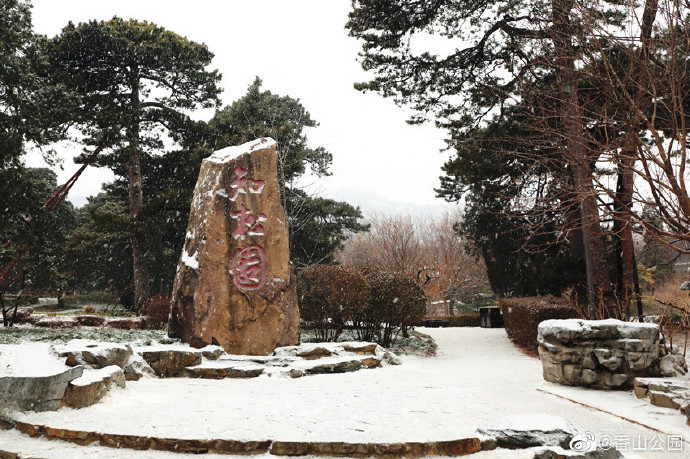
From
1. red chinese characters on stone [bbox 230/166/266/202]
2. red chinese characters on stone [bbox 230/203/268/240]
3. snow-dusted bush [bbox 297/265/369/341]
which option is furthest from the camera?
snow-dusted bush [bbox 297/265/369/341]

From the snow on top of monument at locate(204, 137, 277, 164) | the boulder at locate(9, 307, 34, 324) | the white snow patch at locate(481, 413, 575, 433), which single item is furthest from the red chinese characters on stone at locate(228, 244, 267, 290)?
the boulder at locate(9, 307, 34, 324)

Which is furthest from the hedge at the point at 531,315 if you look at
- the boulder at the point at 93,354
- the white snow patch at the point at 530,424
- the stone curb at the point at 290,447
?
the boulder at the point at 93,354

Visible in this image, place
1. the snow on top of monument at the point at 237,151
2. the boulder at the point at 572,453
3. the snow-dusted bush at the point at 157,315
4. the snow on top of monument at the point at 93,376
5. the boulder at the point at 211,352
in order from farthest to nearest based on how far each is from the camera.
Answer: the snow-dusted bush at the point at 157,315 < the snow on top of monument at the point at 237,151 < the boulder at the point at 211,352 < the snow on top of monument at the point at 93,376 < the boulder at the point at 572,453

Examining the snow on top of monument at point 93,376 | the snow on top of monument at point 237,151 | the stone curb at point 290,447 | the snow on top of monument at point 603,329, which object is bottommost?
the stone curb at point 290,447

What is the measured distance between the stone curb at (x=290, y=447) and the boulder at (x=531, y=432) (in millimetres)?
202

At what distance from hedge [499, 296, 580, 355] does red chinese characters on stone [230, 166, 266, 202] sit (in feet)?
21.4

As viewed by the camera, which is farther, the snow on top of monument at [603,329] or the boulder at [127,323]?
the boulder at [127,323]

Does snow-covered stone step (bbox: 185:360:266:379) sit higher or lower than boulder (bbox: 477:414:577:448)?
lower

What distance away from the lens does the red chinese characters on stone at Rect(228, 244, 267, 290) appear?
795 centimetres

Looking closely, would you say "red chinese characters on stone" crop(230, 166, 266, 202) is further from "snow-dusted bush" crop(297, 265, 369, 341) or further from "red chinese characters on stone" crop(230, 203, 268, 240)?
"snow-dusted bush" crop(297, 265, 369, 341)

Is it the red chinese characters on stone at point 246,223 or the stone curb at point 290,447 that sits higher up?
the red chinese characters on stone at point 246,223

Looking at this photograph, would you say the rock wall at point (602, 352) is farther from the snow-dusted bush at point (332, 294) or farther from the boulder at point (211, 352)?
the boulder at point (211, 352)

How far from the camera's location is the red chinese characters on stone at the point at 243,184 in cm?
826

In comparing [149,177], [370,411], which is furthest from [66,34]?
[370,411]
